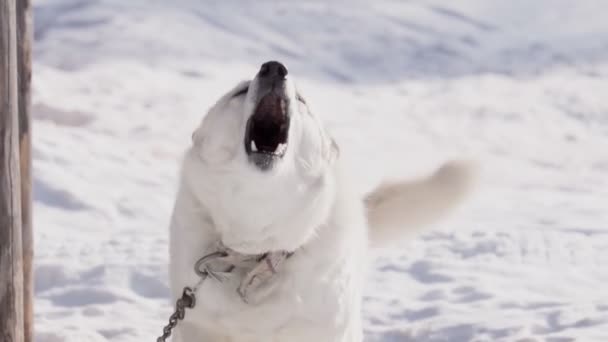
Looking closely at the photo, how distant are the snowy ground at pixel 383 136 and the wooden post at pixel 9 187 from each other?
1.07 meters

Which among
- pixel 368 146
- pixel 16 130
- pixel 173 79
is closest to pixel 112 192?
pixel 368 146

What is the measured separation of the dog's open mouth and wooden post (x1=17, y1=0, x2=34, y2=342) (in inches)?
30.1

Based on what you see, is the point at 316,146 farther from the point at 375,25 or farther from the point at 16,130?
the point at 375,25

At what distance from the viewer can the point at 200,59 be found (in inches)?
392

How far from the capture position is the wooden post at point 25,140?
3.10 meters

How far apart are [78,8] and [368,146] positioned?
415 cm

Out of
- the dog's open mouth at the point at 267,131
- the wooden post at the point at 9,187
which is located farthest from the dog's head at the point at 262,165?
the wooden post at the point at 9,187

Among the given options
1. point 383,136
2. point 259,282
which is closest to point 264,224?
point 259,282

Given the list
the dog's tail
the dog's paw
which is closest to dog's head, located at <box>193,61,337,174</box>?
the dog's paw

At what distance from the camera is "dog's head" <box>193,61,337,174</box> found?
9.15ft

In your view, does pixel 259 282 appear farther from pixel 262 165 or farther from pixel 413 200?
pixel 413 200

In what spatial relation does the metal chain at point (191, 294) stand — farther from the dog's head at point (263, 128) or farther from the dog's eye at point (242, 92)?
the dog's eye at point (242, 92)

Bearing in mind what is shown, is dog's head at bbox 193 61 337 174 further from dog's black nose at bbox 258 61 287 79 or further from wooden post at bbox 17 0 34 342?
wooden post at bbox 17 0 34 342

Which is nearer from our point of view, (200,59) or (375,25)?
(200,59)
